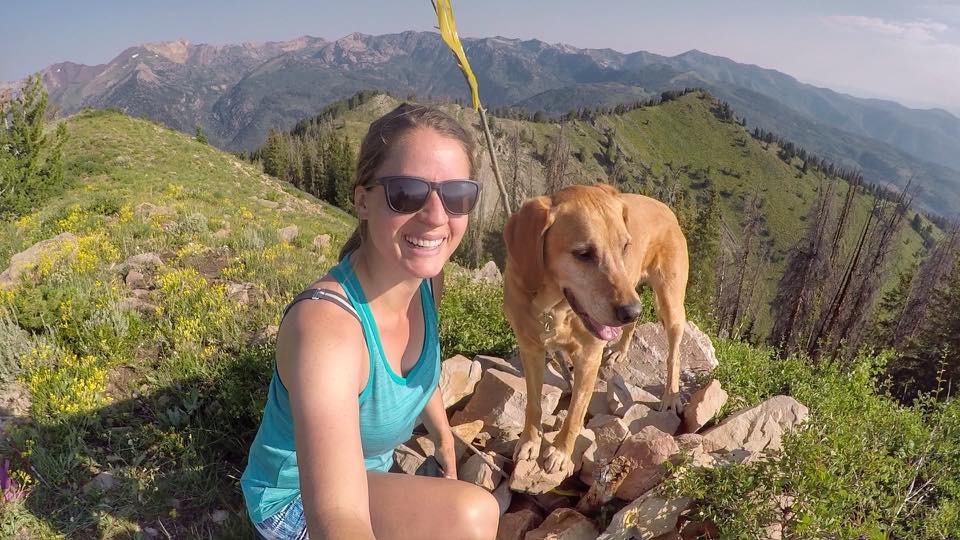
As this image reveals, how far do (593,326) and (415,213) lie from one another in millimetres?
1388

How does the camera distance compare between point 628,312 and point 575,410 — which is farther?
point 575,410

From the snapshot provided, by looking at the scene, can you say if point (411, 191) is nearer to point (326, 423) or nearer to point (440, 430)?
point (326, 423)

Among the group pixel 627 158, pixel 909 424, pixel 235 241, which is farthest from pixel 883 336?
pixel 627 158

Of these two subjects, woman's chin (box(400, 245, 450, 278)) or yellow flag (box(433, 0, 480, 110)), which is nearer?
woman's chin (box(400, 245, 450, 278))

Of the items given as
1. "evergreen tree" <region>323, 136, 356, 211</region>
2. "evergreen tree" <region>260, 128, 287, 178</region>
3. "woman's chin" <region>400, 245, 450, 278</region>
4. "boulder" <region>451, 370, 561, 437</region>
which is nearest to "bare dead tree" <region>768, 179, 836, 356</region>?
"boulder" <region>451, 370, 561, 437</region>

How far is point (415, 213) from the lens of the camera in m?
2.10

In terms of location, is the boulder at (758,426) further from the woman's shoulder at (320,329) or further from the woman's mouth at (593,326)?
the woman's shoulder at (320,329)

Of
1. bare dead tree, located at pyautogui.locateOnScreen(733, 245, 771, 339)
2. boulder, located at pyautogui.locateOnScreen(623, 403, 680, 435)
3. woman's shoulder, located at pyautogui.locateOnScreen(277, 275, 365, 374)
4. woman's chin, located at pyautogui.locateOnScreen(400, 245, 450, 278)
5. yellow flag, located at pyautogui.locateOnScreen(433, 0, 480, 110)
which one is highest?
yellow flag, located at pyautogui.locateOnScreen(433, 0, 480, 110)

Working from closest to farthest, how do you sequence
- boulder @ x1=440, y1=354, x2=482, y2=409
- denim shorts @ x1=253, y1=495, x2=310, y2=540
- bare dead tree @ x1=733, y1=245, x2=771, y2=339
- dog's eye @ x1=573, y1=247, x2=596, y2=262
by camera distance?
denim shorts @ x1=253, y1=495, x2=310, y2=540
dog's eye @ x1=573, y1=247, x2=596, y2=262
boulder @ x1=440, y1=354, x2=482, y2=409
bare dead tree @ x1=733, y1=245, x2=771, y2=339

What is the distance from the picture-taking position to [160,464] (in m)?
3.33

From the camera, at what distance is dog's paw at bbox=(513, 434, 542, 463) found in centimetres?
347

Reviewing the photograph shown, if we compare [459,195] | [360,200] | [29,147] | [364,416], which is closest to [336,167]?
[29,147]

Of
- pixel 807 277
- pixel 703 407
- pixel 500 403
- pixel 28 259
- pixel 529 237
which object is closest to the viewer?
pixel 529 237

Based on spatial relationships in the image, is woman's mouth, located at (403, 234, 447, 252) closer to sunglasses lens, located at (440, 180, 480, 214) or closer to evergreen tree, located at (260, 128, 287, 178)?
sunglasses lens, located at (440, 180, 480, 214)
